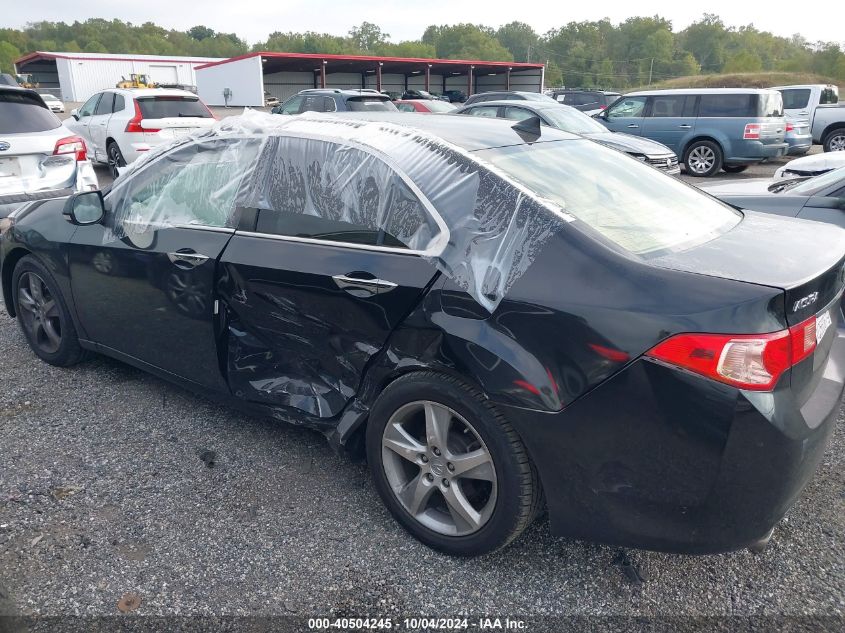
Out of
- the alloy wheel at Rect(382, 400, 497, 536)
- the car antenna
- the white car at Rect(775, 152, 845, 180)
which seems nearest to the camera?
the alloy wheel at Rect(382, 400, 497, 536)

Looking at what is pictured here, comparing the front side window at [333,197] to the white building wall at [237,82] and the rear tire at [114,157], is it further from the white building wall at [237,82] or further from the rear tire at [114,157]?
the white building wall at [237,82]

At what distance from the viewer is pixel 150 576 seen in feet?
7.90

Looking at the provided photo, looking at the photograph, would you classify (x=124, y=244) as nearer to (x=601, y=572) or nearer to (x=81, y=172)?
(x=601, y=572)

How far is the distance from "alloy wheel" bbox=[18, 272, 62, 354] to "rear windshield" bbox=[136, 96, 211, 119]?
25.4 feet

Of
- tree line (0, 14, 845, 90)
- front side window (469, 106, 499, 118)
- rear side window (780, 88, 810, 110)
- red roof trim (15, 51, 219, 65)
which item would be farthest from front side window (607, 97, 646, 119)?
tree line (0, 14, 845, 90)

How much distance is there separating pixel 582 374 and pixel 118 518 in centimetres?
199

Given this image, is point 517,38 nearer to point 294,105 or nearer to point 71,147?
point 294,105

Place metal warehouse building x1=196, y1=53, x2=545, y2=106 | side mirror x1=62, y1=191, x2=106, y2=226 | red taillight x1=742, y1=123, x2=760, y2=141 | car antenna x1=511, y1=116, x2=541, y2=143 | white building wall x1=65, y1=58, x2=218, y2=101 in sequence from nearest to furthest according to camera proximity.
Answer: car antenna x1=511, y1=116, x2=541, y2=143 < side mirror x1=62, y1=191, x2=106, y2=226 < red taillight x1=742, y1=123, x2=760, y2=141 < metal warehouse building x1=196, y1=53, x2=545, y2=106 < white building wall x1=65, y1=58, x2=218, y2=101

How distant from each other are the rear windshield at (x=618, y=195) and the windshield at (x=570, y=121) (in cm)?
841

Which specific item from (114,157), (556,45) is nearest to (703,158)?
(114,157)

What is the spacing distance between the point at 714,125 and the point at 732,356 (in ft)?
41.5

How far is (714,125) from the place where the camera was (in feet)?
42.4

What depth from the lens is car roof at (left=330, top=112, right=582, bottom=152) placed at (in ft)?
9.05

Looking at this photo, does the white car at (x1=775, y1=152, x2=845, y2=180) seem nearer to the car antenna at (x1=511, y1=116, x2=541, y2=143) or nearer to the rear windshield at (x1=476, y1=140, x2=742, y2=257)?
the rear windshield at (x1=476, y1=140, x2=742, y2=257)
